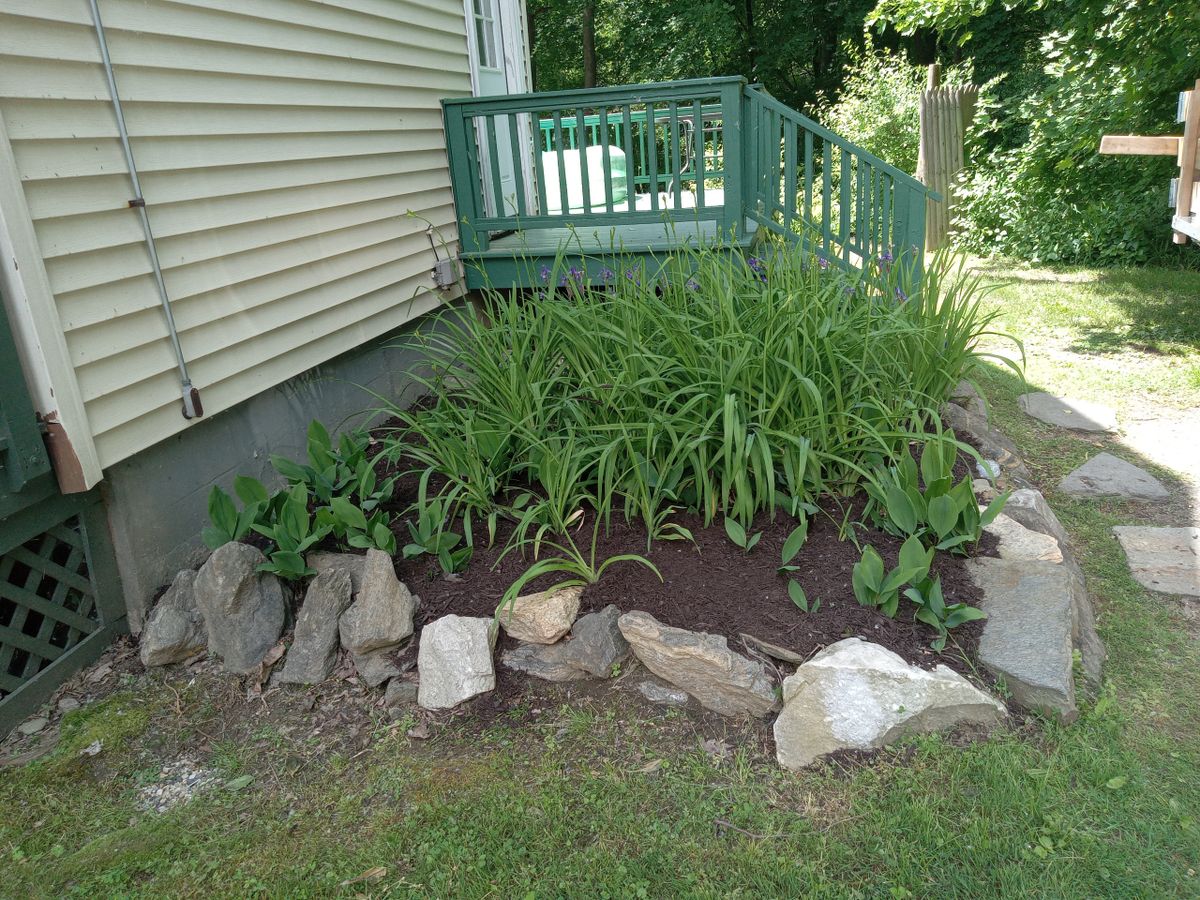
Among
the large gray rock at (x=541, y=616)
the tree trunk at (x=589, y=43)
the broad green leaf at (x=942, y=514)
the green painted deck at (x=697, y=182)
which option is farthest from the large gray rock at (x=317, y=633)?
the tree trunk at (x=589, y=43)

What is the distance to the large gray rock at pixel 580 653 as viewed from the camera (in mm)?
2457

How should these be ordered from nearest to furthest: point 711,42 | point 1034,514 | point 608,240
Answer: point 1034,514 < point 608,240 < point 711,42

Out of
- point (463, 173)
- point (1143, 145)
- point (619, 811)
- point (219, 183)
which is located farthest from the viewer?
point (1143, 145)

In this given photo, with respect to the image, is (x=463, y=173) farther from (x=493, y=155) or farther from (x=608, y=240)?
(x=608, y=240)

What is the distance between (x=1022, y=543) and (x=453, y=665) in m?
1.82

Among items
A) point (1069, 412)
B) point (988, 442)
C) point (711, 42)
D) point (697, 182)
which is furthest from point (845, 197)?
point (711, 42)

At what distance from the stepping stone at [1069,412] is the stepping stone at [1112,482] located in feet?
1.70

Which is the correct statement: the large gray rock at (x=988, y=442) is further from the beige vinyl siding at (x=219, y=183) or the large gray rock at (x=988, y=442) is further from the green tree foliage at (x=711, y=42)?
the green tree foliage at (x=711, y=42)

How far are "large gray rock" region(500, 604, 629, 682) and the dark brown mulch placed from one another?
84 millimetres

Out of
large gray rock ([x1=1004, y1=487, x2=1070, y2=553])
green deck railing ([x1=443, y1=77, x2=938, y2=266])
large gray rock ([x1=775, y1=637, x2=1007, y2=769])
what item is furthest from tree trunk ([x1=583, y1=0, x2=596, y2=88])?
large gray rock ([x1=775, y1=637, x2=1007, y2=769])

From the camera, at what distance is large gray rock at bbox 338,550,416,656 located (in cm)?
250

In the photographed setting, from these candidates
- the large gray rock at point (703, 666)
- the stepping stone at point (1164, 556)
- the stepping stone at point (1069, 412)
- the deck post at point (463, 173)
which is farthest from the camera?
the deck post at point (463, 173)

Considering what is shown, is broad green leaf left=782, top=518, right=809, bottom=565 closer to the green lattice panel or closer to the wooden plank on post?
the green lattice panel

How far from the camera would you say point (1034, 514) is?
3.07 meters
